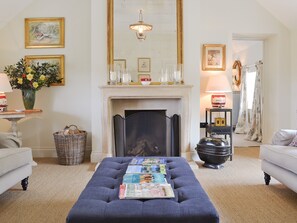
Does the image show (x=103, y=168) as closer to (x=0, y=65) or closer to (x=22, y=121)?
(x=22, y=121)

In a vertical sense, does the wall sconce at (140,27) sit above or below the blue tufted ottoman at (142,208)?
above

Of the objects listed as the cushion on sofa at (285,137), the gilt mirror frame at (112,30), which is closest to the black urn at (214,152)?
the cushion on sofa at (285,137)

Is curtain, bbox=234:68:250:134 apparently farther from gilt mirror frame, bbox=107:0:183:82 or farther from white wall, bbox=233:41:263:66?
gilt mirror frame, bbox=107:0:183:82

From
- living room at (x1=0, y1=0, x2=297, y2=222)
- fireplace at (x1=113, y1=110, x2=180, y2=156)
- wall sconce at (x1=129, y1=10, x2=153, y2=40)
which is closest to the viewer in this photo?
wall sconce at (x1=129, y1=10, x2=153, y2=40)

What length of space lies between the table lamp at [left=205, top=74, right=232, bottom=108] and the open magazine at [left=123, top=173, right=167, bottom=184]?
2.79m

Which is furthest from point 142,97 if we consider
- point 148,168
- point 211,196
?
point 148,168

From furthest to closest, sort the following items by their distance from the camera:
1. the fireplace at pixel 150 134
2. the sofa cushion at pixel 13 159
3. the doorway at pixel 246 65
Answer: the doorway at pixel 246 65 → the fireplace at pixel 150 134 → the sofa cushion at pixel 13 159

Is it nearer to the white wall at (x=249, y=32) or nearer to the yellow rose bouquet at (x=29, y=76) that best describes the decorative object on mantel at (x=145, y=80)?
the white wall at (x=249, y=32)

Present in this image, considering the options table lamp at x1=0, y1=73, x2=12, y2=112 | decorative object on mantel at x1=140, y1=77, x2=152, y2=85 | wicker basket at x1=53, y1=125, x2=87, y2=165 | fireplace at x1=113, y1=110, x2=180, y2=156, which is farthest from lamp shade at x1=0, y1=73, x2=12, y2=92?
decorative object on mantel at x1=140, y1=77, x2=152, y2=85

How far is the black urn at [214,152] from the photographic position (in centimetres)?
422

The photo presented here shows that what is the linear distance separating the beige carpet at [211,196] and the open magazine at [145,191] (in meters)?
0.77

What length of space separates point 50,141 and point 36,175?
1272 mm

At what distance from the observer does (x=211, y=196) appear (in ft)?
10.3

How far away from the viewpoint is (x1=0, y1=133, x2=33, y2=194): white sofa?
2.78m
